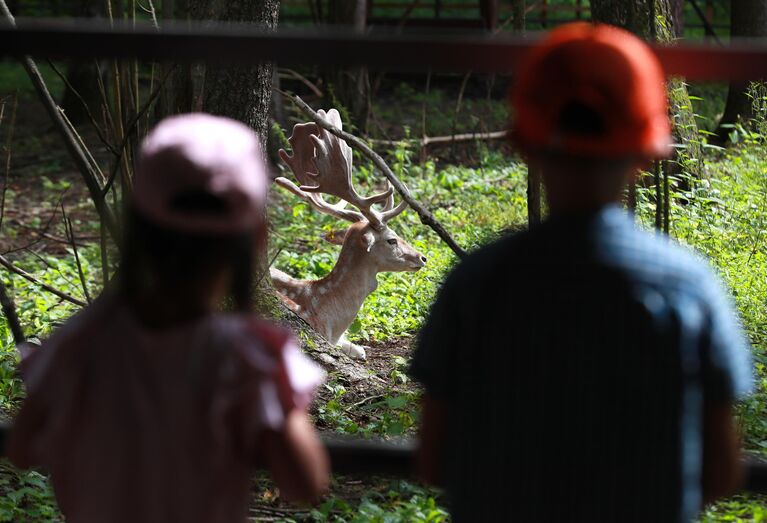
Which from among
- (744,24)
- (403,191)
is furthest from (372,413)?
(744,24)

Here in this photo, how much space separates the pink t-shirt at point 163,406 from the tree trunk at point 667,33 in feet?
14.8

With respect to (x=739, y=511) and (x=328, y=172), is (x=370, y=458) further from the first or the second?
(x=328, y=172)

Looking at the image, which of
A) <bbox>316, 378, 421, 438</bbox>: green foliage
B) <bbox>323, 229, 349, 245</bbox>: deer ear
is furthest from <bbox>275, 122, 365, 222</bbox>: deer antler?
<bbox>316, 378, 421, 438</bbox>: green foliage

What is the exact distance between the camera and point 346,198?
23.6ft

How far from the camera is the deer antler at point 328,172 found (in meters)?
7.14

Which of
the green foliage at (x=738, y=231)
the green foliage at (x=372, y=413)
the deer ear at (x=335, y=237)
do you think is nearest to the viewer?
the green foliage at (x=372, y=413)

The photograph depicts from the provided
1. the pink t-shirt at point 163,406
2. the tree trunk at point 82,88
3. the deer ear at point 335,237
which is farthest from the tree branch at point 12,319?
the tree trunk at point 82,88

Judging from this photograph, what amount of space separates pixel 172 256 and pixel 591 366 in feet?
2.17

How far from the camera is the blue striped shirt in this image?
160 centimetres

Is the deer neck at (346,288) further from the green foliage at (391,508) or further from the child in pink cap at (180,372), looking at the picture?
Answer: the child in pink cap at (180,372)

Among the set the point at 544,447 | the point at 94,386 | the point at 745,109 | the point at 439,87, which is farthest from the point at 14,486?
the point at 439,87

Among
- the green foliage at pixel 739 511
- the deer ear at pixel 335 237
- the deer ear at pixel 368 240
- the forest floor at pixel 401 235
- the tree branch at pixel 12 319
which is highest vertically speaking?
the tree branch at pixel 12 319

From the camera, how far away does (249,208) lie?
1.57 meters

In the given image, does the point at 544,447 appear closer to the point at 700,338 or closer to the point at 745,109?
the point at 700,338
